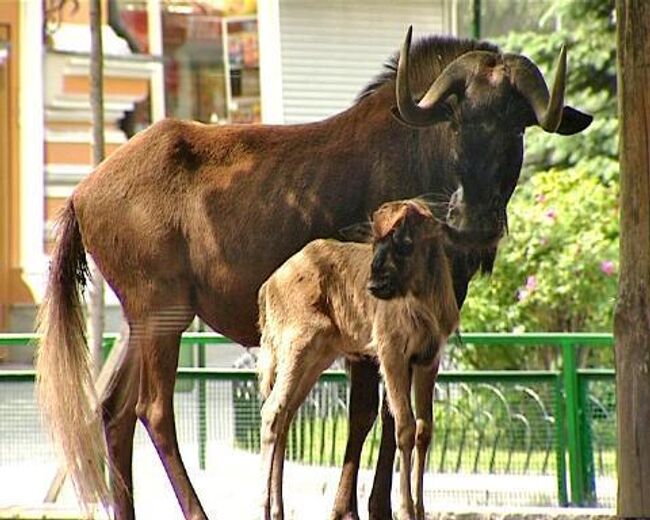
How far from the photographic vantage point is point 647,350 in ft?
24.7

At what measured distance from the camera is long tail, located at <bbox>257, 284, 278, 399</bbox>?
6859 mm

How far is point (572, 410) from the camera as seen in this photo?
33.9 feet

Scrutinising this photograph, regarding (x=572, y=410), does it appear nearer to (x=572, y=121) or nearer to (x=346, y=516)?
(x=346, y=516)

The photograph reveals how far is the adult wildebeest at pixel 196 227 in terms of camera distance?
7000mm

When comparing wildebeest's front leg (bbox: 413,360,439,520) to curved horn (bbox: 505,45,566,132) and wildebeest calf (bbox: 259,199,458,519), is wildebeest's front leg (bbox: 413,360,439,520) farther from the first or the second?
curved horn (bbox: 505,45,566,132)

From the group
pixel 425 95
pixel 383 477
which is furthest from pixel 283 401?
pixel 425 95

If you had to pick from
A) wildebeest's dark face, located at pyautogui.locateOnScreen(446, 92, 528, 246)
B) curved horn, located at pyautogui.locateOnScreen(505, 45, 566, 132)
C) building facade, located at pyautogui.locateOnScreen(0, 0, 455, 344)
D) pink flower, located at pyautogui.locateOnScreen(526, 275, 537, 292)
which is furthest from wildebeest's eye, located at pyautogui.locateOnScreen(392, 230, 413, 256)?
pink flower, located at pyautogui.locateOnScreen(526, 275, 537, 292)

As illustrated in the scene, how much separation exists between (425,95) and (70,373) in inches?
79.0

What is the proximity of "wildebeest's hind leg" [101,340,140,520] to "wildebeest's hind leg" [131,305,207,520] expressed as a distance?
0.23 m

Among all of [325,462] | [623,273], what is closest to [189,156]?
[623,273]

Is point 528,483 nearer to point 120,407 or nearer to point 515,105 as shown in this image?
point 120,407

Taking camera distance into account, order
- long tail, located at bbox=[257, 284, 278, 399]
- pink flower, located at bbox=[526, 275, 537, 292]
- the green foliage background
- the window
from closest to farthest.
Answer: long tail, located at bbox=[257, 284, 278, 399] → the window → the green foliage background → pink flower, located at bbox=[526, 275, 537, 292]

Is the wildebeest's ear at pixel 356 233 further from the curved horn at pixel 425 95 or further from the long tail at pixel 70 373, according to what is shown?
the long tail at pixel 70 373

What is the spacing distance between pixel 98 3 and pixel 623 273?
3.70m
